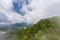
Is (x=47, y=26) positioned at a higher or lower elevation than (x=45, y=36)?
higher

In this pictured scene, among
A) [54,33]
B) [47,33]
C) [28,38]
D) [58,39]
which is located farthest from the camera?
[28,38]

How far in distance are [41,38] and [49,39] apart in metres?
9.97

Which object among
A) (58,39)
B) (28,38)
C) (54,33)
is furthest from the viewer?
(28,38)

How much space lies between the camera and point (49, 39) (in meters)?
156

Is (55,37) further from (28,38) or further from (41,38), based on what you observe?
(28,38)

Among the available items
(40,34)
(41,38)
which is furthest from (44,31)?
(41,38)

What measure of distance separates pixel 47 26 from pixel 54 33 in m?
32.9

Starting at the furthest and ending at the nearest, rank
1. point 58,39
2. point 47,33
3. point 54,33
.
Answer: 1. point 47,33
2. point 54,33
3. point 58,39

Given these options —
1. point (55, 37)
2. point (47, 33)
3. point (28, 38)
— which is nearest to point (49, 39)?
point (55, 37)

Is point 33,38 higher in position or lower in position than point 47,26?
lower

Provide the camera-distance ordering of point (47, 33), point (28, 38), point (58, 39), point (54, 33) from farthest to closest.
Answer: point (28, 38) < point (47, 33) < point (54, 33) < point (58, 39)

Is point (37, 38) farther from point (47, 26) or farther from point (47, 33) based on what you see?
point (47, 26)

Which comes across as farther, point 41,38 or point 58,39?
point 41,38

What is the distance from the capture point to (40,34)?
17575 centimetres
